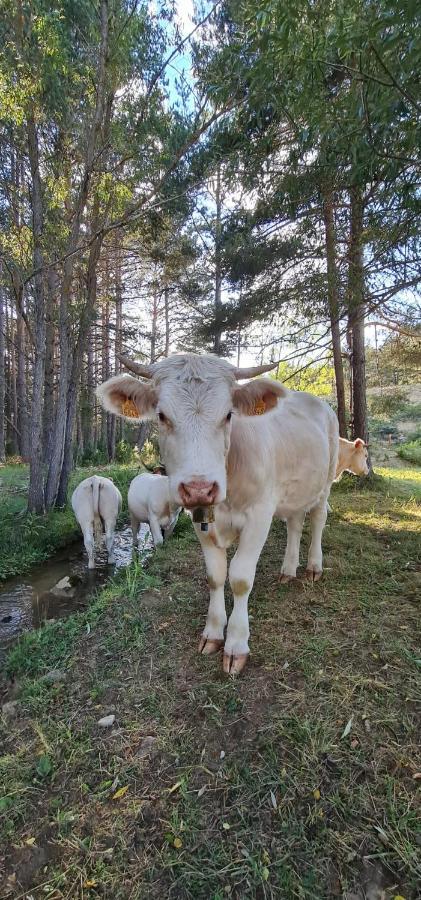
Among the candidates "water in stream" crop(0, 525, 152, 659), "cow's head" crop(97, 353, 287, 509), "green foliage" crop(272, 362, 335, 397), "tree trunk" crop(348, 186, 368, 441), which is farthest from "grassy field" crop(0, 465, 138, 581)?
"tree trunk" crop(348, 186, 368, 441)

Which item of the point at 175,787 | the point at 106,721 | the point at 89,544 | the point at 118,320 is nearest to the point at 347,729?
the point at 175,787

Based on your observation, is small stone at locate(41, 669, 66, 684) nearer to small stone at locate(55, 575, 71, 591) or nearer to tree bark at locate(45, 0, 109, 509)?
small stone at locate(55, 575, 71, 591)

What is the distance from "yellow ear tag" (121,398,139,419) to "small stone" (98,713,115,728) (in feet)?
6.29

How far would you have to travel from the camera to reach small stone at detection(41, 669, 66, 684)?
3086 mm

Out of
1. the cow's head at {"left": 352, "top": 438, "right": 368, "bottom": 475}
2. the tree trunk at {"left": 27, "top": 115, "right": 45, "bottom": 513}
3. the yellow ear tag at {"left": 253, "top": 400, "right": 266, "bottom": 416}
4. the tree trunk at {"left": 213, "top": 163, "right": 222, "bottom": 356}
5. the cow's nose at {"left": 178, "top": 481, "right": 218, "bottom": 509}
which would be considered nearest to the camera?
the cow's nose at {"left": 178, "top": 481, "right": 218, "bottom": 509}

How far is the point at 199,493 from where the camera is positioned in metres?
2.03

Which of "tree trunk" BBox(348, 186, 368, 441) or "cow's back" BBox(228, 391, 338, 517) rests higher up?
"tree trunk" BBox(348, 186, 368, 441)

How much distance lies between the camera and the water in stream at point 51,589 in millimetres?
4961

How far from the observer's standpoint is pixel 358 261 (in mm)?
7418

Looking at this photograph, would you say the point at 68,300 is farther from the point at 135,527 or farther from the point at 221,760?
the point at 221,760

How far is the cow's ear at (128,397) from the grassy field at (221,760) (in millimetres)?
1843

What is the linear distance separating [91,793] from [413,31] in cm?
460

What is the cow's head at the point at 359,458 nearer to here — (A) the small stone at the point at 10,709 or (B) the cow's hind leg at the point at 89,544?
(B) the cow's hind leg at the point at 89,544

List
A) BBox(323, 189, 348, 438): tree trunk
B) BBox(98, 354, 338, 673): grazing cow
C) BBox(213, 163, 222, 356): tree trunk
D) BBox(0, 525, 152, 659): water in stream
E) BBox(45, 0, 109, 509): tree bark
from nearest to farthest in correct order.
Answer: BBox(98, 354, 338, 673): grazing cow → BBox(0, 525, 152, 659): water in stream → BBox(45, 0, 109, 509): tree bark → BBox(323, 189, 348, 438): tree trunk → BBox(213, 163, 222, 356): tree trunk
